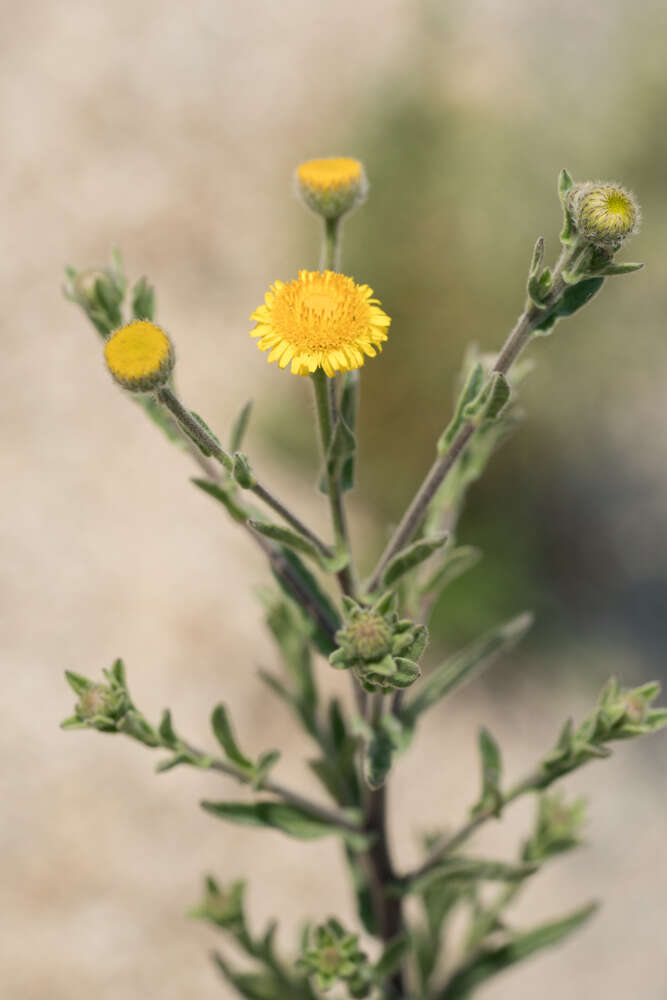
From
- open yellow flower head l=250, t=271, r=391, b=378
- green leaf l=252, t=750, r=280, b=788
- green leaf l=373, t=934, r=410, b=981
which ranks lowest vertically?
green leaf l=373, t=934, r=410, b=981

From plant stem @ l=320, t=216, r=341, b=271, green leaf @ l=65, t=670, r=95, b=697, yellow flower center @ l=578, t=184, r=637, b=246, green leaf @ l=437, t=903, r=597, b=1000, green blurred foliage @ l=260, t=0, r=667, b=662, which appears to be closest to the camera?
yellow flower center @ l=578, t=184, r=637, b=246

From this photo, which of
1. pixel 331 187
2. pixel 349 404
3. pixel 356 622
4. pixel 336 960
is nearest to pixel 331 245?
pixel 331 187

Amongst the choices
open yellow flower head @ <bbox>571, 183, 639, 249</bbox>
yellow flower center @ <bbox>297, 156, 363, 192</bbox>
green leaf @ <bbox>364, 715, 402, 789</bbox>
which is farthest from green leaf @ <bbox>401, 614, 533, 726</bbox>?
yellow flower center @ <bbox>297, 156, 363, 192</bbox>

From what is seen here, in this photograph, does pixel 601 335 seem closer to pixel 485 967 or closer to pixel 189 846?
pixel 189 846

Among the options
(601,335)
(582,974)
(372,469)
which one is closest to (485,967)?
(582,974)

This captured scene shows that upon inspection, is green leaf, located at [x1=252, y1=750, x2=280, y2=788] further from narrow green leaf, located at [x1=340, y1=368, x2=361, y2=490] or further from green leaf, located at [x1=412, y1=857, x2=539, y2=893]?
narrow green leaf, located at [x1=340, y1=368, x2=361, y2=490]

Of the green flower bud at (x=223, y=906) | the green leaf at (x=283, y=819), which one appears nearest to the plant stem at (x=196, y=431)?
the green leaf at (x=283, y=819)

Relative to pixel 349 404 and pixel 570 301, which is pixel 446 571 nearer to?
pixel 349 404
